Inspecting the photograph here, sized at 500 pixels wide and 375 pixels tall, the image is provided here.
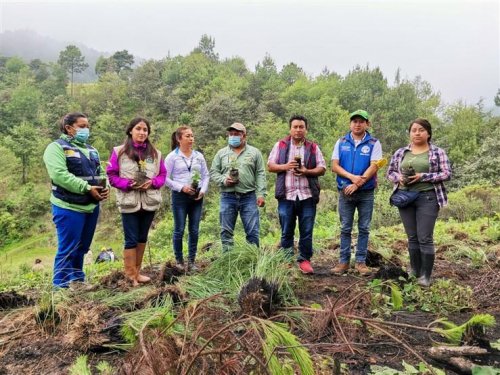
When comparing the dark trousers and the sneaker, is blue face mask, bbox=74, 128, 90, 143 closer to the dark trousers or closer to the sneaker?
the sneaker

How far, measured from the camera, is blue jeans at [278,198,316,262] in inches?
174

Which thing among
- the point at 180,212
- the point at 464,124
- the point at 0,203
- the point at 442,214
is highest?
the point at 464,124

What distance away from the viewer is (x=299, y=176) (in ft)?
14.3

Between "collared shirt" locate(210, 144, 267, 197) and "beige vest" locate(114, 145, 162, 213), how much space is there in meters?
0.79

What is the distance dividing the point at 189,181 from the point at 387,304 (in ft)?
8.39

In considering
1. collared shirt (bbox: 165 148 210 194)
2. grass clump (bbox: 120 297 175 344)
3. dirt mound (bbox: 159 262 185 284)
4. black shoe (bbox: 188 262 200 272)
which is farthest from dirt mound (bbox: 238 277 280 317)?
collared shirt (bbox: 165 148 210 194)

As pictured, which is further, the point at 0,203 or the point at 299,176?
the point at 0,203

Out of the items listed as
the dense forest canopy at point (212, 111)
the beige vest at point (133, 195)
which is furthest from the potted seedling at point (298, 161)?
the dense forest canopy at point (212, 111)

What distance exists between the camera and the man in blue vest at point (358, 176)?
4.26 metres

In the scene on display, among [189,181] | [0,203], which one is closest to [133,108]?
[0,203]

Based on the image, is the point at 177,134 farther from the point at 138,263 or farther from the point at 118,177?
the point at 138,263

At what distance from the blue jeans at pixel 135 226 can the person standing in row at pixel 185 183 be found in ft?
1.83

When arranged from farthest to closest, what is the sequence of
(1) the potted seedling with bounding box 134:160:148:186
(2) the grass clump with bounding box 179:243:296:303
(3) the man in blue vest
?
(3) the man in blue vest
(1) the potted seedling with bounding box 134:160:148:186
(2) the grass clump with bounding box 179:243:296:303

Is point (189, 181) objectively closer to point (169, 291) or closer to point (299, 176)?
point (299, 176)
